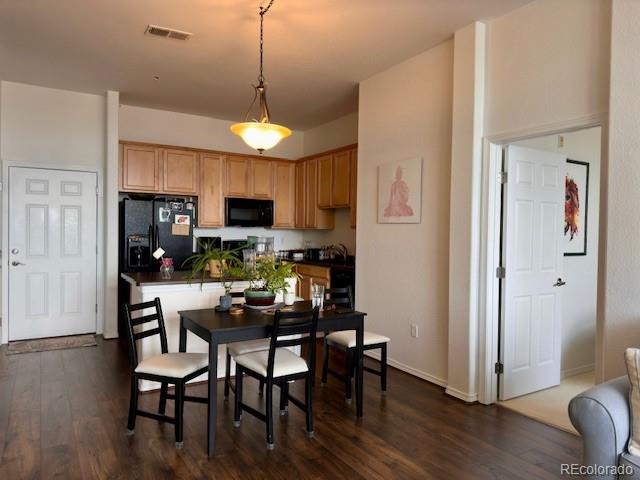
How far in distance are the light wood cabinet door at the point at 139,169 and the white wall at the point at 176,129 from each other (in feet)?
1.08

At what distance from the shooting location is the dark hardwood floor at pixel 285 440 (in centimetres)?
238

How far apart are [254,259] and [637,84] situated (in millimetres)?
2587

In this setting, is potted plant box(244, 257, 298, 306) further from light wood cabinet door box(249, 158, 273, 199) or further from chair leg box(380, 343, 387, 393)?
light wood cabinet door box(249, 158, 273, 199)

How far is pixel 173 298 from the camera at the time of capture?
364 cm

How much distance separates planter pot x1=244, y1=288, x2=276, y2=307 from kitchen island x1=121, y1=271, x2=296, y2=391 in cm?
56

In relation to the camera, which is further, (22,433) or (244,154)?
(244,154)

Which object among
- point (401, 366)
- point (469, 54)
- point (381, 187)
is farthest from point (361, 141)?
point (401, 366)

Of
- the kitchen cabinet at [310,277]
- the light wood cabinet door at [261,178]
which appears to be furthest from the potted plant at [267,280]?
the light wood cabinet door at [261,178]

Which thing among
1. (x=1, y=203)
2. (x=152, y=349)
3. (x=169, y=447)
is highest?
(x=1, y=203)

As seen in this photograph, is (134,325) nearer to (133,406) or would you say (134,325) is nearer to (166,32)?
(133,406)

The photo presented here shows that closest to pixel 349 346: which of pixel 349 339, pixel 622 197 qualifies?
pixel 349 339

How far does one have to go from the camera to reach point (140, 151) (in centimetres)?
551

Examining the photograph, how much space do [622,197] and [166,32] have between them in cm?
347

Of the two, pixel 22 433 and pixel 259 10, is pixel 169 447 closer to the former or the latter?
pixel 22 433
